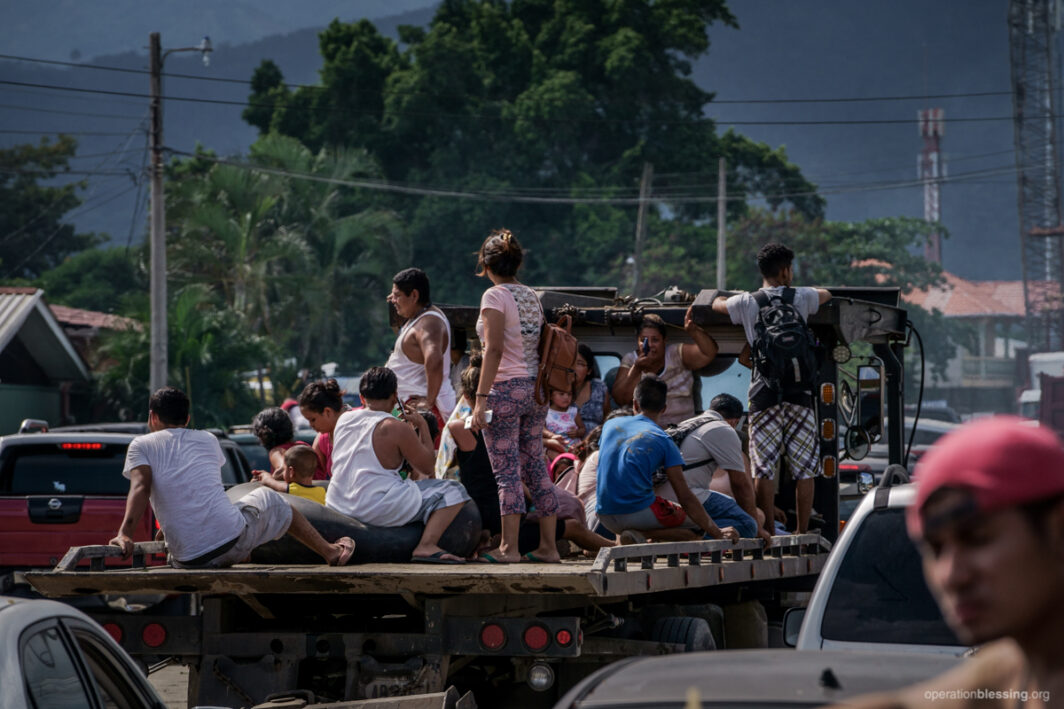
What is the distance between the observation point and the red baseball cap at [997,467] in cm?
175

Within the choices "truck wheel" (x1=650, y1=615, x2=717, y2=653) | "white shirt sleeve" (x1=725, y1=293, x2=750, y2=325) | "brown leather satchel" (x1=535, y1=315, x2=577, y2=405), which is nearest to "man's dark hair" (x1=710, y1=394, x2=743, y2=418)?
"white shirt sleeve" (x1=725, y1=293, x2=750, y2=325)

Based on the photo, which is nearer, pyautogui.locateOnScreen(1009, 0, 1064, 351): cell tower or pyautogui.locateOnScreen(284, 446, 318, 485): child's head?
pyautogui.locateOnScreen(284, 446, 318, 485): child's head

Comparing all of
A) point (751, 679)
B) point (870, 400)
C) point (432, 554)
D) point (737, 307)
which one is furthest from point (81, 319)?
point (751, 679)

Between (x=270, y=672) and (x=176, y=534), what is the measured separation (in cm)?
94

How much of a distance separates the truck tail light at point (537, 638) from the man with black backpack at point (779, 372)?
3.28m

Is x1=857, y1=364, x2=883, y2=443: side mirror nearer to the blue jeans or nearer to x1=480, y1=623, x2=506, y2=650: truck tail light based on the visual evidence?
the blue jeans

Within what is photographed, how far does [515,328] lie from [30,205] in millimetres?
63457

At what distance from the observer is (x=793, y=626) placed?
5.70 m

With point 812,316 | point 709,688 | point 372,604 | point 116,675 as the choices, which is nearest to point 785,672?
point 709,688

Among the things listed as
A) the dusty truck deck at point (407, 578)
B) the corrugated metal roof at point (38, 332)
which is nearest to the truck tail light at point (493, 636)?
the dusty truck deck at point (407, 578)

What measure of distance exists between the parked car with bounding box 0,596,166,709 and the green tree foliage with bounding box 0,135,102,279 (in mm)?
61976

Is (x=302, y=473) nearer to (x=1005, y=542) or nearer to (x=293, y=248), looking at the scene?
(x=1005, y=542)

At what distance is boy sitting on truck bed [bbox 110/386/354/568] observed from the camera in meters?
7.16

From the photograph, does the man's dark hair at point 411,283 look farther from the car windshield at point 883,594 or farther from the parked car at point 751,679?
the parked car at point 751,679
